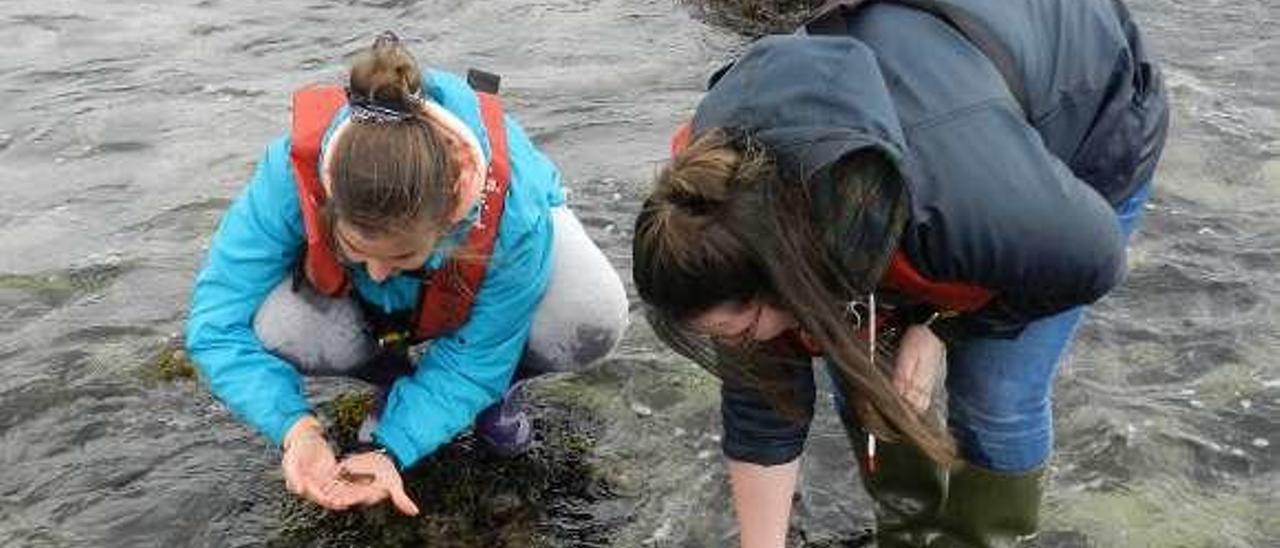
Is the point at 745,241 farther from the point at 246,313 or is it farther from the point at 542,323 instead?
the point at 246,313

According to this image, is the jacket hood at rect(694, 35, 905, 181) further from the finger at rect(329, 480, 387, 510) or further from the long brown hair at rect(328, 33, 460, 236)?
the finger at rect(329, 480, 387, 510)

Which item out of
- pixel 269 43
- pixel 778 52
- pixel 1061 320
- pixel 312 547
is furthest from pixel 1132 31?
pixel 269 43

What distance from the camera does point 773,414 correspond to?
2.98m

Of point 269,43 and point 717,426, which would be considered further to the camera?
point 269,43

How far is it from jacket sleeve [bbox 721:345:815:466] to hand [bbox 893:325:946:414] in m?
0.25

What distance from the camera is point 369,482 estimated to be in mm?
3281

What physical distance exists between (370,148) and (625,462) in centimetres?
160

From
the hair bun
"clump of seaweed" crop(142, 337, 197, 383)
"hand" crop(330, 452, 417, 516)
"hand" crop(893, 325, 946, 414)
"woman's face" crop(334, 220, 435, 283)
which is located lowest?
"clump of seaweed" crop(142, 337, 197, 383)

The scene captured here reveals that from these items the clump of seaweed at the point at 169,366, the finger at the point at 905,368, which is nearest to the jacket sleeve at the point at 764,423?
the finger at the point at 905,368

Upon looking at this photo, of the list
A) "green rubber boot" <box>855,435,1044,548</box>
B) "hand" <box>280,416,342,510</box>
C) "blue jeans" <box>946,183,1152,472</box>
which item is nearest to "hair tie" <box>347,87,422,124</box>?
"hand" <box>280,416,342,510</box>

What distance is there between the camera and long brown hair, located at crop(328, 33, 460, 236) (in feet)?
9.06

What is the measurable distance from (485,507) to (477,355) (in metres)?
0.57

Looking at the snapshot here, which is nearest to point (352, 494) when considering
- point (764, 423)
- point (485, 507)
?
point (485, 507)

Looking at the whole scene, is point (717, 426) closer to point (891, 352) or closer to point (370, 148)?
point (891, 352)
